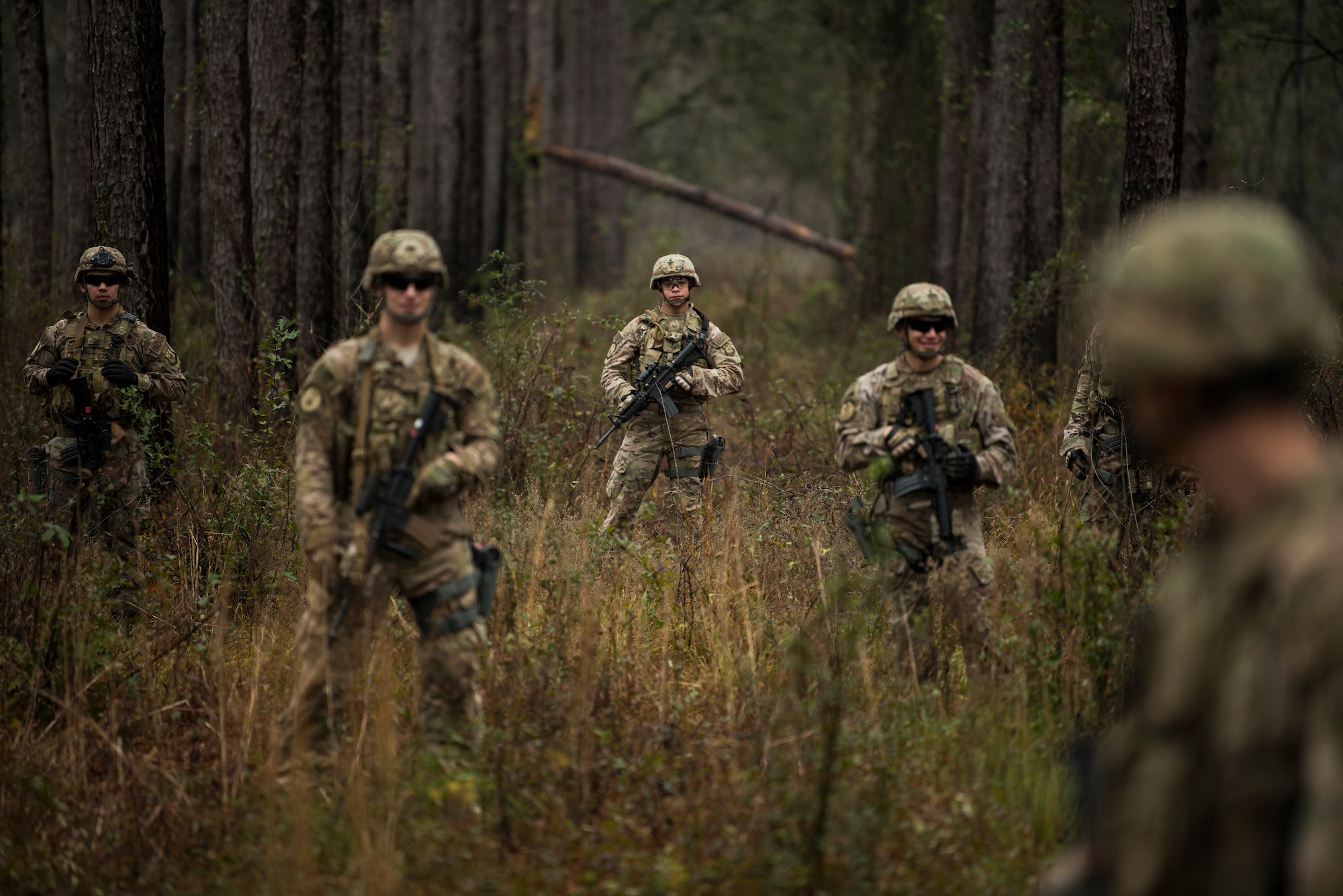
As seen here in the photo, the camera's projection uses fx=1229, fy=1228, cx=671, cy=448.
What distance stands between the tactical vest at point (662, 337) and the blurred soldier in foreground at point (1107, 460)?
278 centimetres

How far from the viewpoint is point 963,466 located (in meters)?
5.33

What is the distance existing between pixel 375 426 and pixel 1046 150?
956 centimetres

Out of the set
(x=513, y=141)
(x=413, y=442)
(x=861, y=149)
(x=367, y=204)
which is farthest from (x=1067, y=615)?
(x=513, y=141)

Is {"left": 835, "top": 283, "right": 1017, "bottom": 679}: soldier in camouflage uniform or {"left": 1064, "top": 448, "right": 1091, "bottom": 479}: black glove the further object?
{"left": 1064, "top": 448, "right": 1091, "bottom": 479}: black glove

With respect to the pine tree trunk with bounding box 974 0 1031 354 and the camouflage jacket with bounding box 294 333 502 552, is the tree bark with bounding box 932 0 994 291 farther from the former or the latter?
the camouflage jacket with bounding box 294 333 502 552

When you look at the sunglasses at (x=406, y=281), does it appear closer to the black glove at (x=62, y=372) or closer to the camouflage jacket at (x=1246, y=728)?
the camouflage jacket at (x=1246, y=728)

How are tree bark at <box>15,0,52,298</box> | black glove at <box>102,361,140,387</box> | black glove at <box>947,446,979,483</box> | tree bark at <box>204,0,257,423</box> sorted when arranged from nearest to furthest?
black glove at <box>947,446,979,483</box>
black glove at <box>102,361,140,387</box>
tree bark at <box>204,0,257,423</box>
tree bark at <box>15,0,52,298</box>

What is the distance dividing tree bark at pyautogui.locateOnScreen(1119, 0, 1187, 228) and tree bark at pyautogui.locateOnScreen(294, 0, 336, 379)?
6622 millimetres

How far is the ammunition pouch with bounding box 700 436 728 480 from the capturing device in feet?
28.7

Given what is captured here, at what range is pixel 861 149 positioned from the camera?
20.4 meters

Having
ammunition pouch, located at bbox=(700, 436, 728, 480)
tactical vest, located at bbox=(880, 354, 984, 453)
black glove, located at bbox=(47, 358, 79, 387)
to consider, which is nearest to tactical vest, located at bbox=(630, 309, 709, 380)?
ammunition pouch, located at bbox=(700, 436, 728, 480)

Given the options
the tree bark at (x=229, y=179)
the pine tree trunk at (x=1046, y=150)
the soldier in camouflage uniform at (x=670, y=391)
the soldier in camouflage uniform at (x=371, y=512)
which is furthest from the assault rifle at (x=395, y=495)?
Result: the pine tree trunk at (x=1046, y=150)

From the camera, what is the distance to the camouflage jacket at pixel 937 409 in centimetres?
550

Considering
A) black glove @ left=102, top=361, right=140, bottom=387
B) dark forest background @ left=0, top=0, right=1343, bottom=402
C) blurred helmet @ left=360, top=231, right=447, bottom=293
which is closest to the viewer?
blurred helmet @ left=360, top=231, right=447, bottom=293
